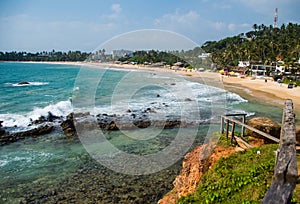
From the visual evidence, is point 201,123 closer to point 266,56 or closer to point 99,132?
point 99,132

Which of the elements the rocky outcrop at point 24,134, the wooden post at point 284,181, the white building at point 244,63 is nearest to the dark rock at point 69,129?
the rocky outcrop at point 24,134

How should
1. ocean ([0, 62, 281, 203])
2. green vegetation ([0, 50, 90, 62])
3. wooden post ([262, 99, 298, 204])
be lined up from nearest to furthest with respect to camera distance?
wooden post ([262, 99, 298, 204])
ocean ([0, 62, 281, 203])
green vegetation ([0, 50, 90, 62])

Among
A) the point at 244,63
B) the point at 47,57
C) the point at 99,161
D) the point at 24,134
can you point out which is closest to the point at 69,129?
the point at 24,134

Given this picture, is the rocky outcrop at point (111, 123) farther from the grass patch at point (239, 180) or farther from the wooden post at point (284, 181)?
the wooden post at point (284, 181)

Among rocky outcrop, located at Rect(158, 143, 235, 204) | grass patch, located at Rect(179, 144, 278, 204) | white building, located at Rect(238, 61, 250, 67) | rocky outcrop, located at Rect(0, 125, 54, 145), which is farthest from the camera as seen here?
white building, located at Rect(238, 61, 250, 67)

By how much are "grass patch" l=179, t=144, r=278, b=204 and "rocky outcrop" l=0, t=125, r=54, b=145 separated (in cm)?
1222

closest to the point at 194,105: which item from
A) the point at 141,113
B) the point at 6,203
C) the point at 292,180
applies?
the point at 141,113

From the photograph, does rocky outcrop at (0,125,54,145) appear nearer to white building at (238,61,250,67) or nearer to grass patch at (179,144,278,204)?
grass patch at (179,144,278,204)

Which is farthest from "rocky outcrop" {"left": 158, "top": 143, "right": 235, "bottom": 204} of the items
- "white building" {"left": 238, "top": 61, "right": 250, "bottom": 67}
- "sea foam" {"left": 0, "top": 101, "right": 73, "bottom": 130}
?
"white building" {"left": 238, "top": 61, "right": 250, "bottom": 67}

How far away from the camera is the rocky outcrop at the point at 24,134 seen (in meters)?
13.8

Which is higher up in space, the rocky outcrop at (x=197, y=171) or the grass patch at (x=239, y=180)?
the grass patch at (x=239, y=180)

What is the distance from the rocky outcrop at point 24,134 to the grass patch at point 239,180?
12.2 metres

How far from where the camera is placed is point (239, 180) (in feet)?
16.4

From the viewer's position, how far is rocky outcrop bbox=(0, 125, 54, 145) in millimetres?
13844
